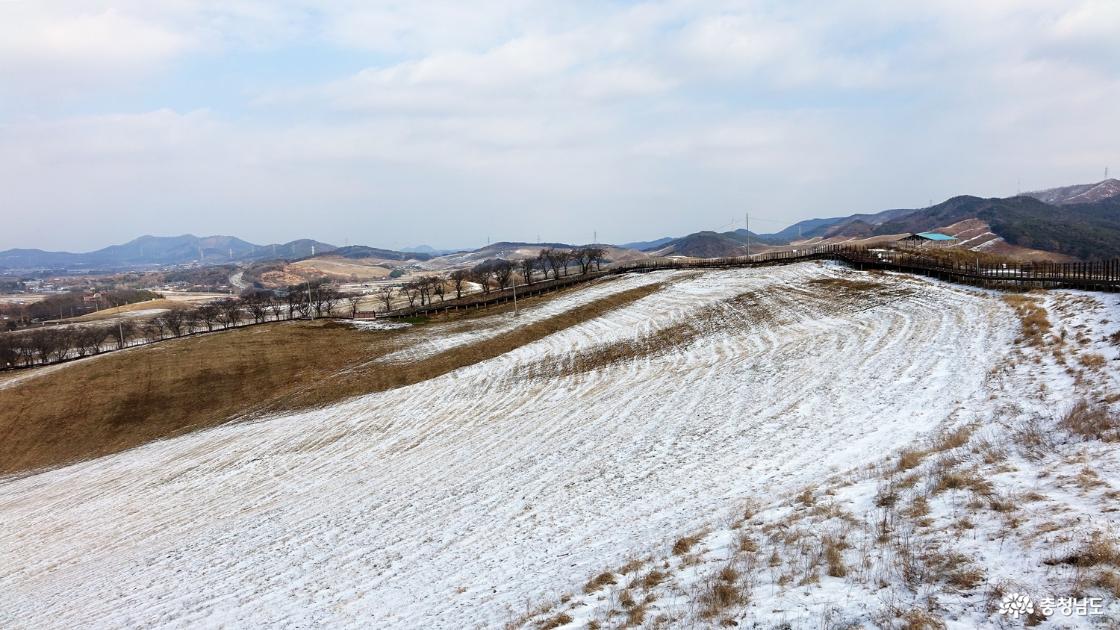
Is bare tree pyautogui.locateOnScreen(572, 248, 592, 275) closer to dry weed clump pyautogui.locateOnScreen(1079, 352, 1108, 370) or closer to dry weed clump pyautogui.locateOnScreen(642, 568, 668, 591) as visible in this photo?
dry weed clump pyautogui.locateOnScreen(1079, 352, 1108, 370)

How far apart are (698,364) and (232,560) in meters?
26.4

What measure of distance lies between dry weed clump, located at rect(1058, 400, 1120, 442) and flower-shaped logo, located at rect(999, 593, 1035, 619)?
812 centimetres

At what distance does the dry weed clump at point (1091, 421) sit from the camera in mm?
12477

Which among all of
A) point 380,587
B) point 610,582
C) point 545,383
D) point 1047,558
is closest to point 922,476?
point 1047,558

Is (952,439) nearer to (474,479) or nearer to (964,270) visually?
(474,479)

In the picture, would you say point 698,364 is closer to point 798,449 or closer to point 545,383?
point 545,383

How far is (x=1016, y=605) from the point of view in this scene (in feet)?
22.7

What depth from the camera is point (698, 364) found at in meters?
33.4

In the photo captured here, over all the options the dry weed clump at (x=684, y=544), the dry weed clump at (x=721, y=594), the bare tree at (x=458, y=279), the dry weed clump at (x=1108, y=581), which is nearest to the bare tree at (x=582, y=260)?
the bare tree at (x=458, y=279)

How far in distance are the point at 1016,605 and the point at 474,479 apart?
1743 cm

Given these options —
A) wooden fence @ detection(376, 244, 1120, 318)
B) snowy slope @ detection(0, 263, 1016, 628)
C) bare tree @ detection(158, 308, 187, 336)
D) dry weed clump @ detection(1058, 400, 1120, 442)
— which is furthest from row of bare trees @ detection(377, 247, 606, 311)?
dry weed clump @ detection(1058, 400, 1120, 442)

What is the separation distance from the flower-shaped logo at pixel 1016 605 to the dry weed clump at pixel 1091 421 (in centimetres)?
812

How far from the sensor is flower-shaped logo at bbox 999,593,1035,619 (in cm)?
673

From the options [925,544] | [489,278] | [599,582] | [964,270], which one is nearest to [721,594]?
[599,582]
